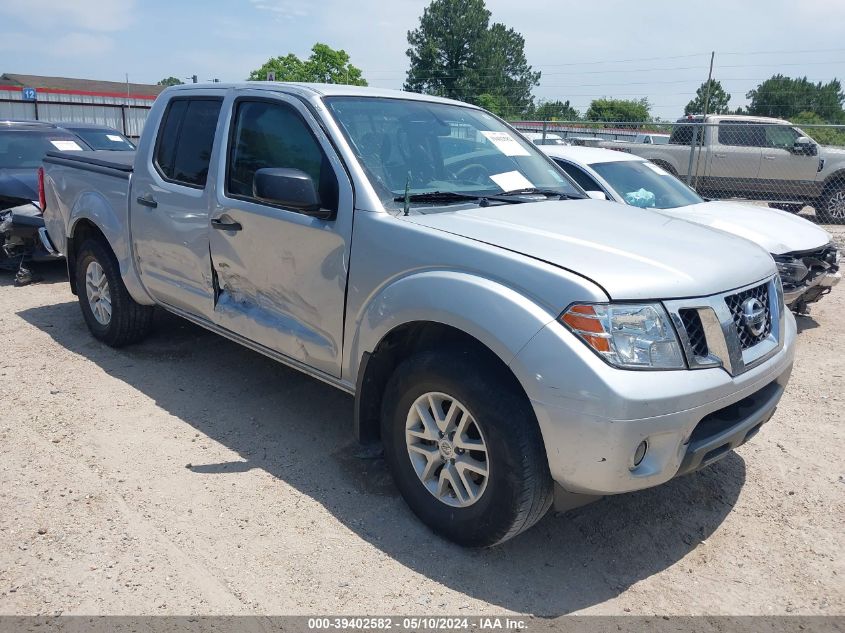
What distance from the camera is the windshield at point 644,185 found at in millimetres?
6926

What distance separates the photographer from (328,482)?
3.73m

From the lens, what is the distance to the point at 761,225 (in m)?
6.72

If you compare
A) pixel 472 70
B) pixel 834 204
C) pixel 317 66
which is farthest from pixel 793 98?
pixel 834 204

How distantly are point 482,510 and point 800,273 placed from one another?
4.51 metres

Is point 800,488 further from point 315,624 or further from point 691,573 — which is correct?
point 315,624

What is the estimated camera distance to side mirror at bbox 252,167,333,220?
11.1ft

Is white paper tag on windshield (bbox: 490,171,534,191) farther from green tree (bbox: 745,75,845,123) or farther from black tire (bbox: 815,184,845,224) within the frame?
green tree (bbox: 745,75,845,123)

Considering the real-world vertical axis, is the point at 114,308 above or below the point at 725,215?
below

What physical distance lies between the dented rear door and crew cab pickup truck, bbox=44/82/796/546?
1cm

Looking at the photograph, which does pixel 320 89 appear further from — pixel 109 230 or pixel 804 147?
pixel 804 147

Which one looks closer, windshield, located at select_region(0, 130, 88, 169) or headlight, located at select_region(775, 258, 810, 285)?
headlight, located at select_region(775, 258, 810, 285)

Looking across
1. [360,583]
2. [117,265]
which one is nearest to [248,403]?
[117,265]

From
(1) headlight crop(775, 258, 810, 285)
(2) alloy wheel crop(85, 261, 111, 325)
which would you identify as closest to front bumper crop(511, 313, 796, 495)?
(1) headlight crop(775, 258, 810, 285)

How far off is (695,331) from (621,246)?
0.48 meters
